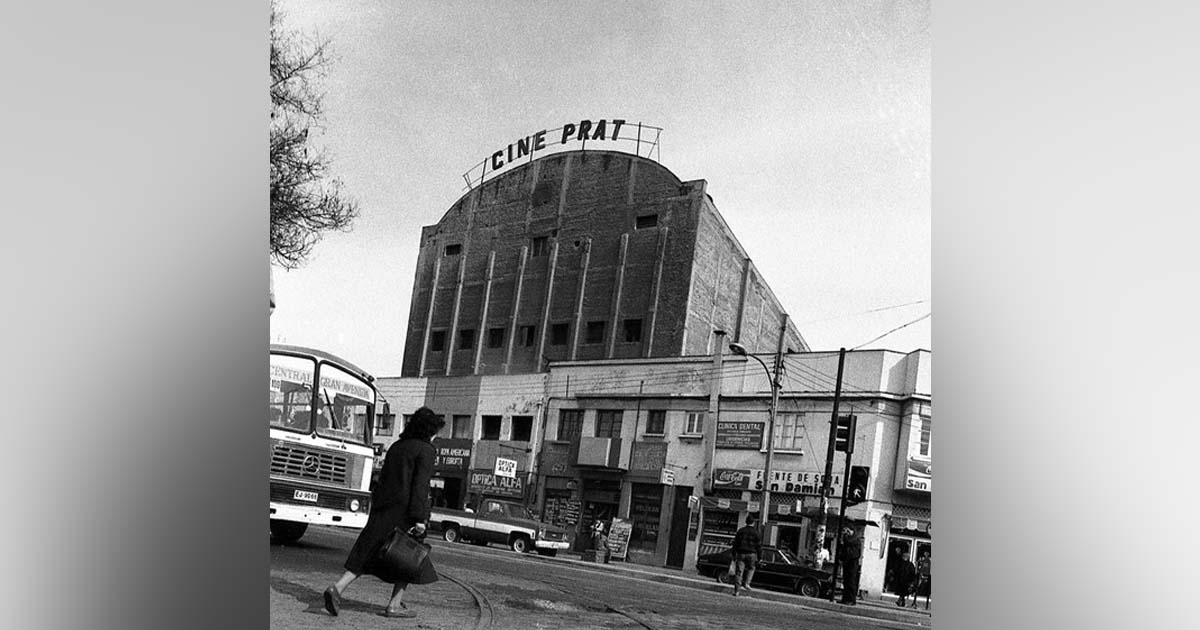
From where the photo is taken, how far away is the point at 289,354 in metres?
5.51

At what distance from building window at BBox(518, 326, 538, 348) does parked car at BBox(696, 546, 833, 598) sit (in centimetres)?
141

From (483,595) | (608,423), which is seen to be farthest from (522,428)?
(483,595)

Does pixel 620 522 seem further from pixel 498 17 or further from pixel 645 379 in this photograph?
→ pixel 498 17

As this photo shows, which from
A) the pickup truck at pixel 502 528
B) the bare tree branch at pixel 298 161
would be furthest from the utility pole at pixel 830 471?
the bare tree branch at pixel 298 161

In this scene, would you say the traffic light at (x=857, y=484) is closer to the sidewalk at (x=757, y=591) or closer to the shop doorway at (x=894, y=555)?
the shop doorway at (x=894, y=555)

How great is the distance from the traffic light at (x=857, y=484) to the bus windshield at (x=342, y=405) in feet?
7.63

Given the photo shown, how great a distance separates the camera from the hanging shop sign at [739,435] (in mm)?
5004

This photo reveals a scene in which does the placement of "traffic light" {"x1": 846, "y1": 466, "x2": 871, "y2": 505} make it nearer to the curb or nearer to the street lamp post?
the street lamp post

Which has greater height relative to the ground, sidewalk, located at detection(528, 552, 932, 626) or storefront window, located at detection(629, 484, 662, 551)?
storefront window, located at detection(629, 484, 662, 551)

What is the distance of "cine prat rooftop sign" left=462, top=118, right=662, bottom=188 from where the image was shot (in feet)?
16.6

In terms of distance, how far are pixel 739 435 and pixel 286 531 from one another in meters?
2.32

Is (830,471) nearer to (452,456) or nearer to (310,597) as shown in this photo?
(452,456)

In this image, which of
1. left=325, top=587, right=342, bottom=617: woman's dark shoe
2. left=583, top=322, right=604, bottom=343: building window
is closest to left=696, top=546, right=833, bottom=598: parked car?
left=583, top=322, right=604, bottom=343: building window
